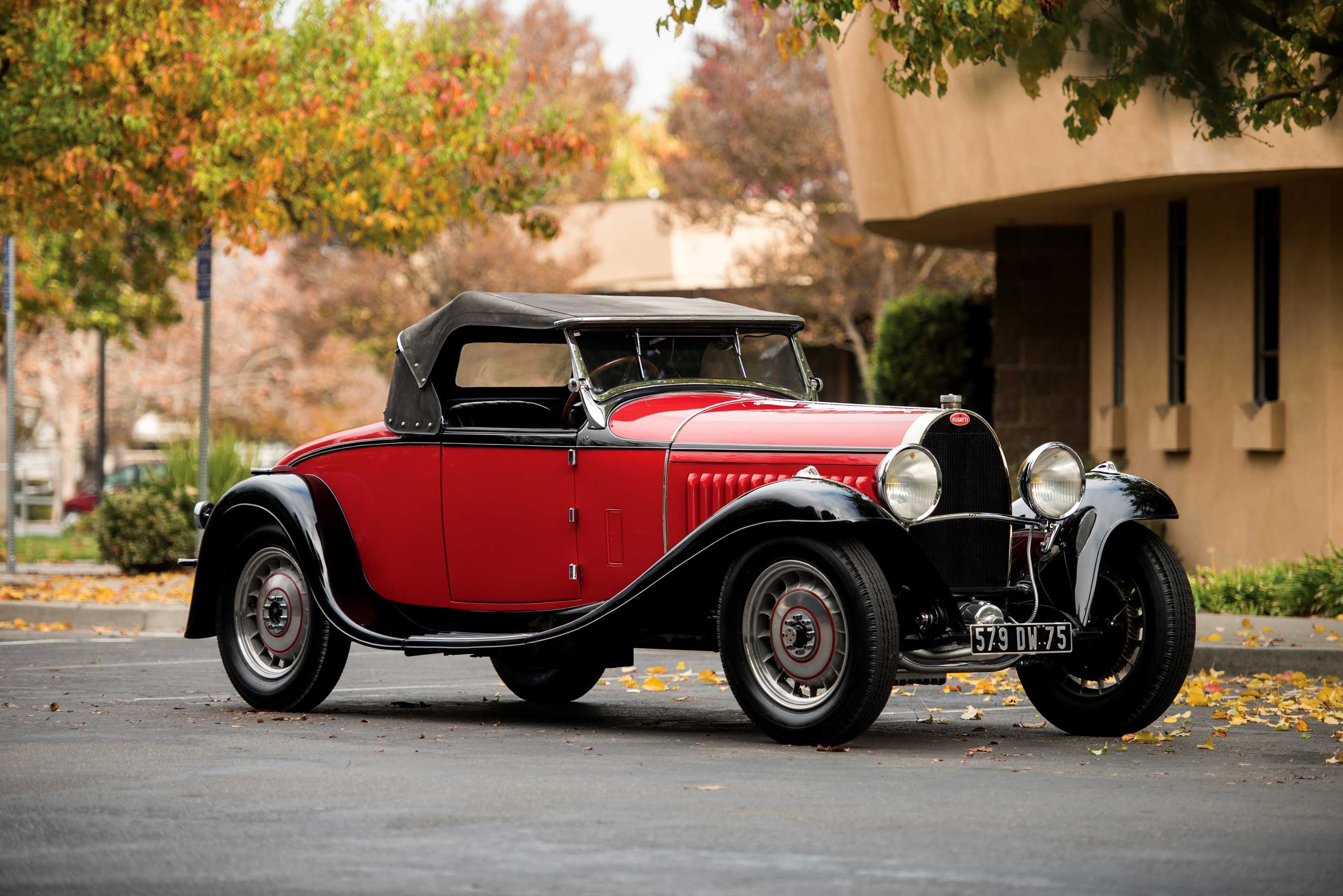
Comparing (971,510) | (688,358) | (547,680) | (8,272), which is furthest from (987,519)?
(8,272)

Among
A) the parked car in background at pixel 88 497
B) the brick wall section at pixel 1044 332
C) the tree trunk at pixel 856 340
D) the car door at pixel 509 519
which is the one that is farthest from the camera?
the parked car in background at pixel 88 497

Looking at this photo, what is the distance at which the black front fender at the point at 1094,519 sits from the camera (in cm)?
836

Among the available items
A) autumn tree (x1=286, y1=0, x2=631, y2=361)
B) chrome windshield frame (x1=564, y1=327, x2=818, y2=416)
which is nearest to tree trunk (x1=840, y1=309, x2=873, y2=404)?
autumn tree (x1=286, y1=0, x2=631, y2=361)

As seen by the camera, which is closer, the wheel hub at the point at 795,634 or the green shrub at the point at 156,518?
the wheel hub at the point at 795,634

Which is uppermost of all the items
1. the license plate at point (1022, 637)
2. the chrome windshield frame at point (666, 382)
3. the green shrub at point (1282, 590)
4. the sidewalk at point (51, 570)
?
the chrome windshield frame at point (666, 382)

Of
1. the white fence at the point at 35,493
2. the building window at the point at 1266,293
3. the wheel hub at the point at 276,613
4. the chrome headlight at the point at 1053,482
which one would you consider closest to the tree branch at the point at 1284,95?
the chrome headlight at the point at 1053,482

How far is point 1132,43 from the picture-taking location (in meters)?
8.99

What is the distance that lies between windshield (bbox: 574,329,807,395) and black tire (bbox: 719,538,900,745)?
5.09 ft

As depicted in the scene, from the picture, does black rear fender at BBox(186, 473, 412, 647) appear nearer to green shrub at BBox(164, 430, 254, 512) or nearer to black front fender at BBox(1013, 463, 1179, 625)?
black front fender at BBox(1013, 463, 1179, 625)

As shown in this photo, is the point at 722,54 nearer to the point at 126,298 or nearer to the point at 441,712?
the point at 126,298

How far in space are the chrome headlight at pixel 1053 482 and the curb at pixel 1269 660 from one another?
3.59 metres

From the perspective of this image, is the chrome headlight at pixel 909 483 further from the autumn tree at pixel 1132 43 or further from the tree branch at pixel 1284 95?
the tree branch at pixel 1284 95

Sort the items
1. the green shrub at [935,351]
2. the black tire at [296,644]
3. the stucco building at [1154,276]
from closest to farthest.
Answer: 1. the black tire at [296,644]
2. the stucco building at [1154,276]
3. the green shrub at [935,351]

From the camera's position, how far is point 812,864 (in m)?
5.38
